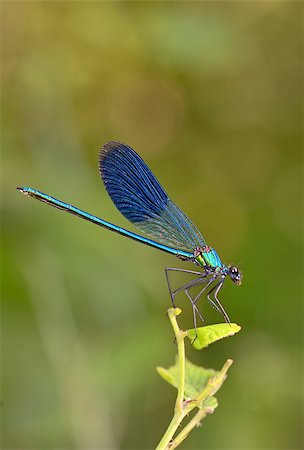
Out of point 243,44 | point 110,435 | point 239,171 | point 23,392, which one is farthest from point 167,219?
point 239,171

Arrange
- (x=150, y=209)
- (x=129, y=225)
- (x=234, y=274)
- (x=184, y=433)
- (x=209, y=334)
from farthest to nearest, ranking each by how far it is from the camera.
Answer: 1. (x=129, y=225)
2. (x=150, y=209)
3. (x=234, y=274)
4. (x=209, y=334)
5. (x=184, y=433)

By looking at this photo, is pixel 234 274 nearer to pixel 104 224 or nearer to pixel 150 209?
pixel 150 209

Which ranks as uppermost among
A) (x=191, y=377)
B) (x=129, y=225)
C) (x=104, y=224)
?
(x=129, y=225)

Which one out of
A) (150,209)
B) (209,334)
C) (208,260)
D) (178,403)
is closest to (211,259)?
(208,260)

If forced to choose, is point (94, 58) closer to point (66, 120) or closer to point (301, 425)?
point (66, 120)

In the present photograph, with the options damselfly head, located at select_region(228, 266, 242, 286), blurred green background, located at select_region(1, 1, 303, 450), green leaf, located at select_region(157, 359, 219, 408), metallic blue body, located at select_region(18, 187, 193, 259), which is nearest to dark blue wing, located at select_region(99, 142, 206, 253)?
metallic blue body, located at select_region(18, 187, 193, 259)
